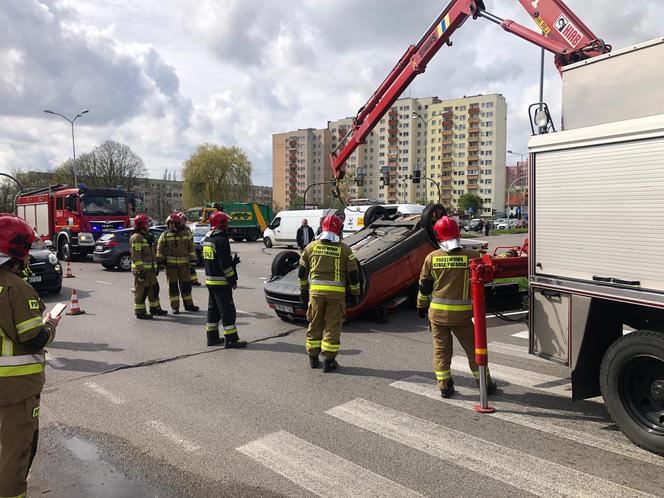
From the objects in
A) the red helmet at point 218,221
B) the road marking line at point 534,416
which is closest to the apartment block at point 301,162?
the red helmet at point 218,221

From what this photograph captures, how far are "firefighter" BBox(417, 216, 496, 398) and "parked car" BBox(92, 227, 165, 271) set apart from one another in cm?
1403

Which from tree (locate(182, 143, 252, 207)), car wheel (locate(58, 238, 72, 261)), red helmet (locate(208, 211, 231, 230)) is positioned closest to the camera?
red helmet (locate(208, 211, 231, 230))

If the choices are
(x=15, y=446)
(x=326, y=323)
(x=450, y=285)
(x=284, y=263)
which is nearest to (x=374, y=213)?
(x=284, y=263)

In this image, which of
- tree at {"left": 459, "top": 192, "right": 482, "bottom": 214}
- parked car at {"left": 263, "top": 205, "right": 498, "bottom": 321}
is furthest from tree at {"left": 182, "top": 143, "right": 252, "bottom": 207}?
parked car at {"left": 263, "top": 205, "right": 498, "bottom": 321}

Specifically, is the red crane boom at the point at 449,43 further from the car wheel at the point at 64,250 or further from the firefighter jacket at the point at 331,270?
the car wheel at the point at 64,250

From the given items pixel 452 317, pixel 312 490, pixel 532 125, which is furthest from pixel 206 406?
pixel 532 125

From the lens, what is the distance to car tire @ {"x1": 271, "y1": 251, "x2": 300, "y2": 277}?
9.20 meters

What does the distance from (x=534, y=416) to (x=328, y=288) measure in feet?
8.37

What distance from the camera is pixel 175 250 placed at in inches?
378

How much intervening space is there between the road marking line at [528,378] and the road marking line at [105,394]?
3727 millimetres

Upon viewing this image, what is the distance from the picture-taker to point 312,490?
131 inches

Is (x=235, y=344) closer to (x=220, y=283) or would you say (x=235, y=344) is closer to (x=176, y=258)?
(x=220, y=283)

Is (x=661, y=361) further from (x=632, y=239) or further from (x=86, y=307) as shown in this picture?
(x=86, y=307)

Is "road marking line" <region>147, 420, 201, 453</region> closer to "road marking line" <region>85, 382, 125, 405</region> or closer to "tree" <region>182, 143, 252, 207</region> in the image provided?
"road marking line" <region>85, 382, 125, 405</region>
